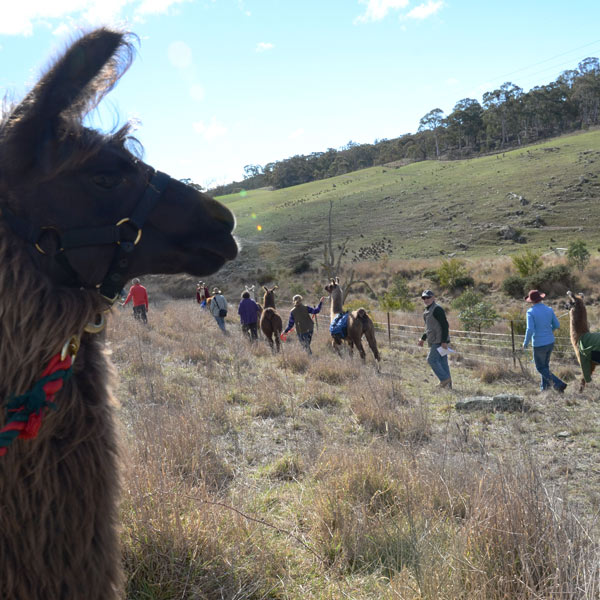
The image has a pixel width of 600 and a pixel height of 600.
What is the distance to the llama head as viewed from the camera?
167cm

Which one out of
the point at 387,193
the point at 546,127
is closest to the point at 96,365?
the point at 387,193

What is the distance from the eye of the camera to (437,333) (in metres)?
9.79

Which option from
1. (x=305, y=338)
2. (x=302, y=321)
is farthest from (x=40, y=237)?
(x=305, y=338)

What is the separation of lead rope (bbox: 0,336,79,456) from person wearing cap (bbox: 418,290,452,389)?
851cm

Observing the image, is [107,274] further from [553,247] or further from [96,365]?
[553,247]

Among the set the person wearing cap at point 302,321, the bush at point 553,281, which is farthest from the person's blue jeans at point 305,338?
the bush at point 553,281

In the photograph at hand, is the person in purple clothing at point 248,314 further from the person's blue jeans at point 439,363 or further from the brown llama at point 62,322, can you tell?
the brown llama at point 62,322

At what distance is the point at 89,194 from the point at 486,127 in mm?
100164

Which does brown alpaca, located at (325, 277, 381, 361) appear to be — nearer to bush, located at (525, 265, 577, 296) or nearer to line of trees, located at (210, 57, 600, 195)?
bush, located at (525, 265, 577, 296)

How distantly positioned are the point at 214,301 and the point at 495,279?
21272 millimetres

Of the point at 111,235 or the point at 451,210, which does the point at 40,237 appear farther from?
the point at 451,210

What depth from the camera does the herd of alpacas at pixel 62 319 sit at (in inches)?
64.2

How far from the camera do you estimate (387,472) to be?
382 centimetres

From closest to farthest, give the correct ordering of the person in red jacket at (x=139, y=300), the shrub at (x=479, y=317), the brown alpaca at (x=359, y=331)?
1. the brown alpaca at (x=359, y=331)
2. the person in red jacket at (x=139, y=300)
3. the shrub at (x=479, y=317)
